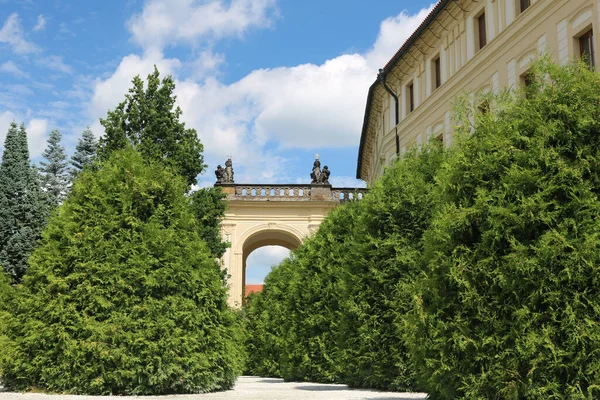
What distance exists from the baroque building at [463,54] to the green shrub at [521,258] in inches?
208

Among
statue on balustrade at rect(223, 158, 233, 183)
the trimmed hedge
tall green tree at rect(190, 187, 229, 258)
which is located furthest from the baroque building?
statue on balustrade at rect(223, 158, 233, 183)

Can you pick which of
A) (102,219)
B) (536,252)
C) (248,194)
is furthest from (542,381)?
(248,194)

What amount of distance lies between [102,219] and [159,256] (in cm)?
126

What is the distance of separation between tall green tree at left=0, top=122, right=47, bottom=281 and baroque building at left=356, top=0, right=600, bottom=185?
2194 centimetres

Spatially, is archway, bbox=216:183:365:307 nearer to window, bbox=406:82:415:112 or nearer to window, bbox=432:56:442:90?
window, bbox=406:82:415:112

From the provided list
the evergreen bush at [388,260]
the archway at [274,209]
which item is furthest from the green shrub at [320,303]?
the archway at [274,209]

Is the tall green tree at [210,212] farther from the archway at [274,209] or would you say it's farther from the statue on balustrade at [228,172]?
the statue on balustrade at [228,172]

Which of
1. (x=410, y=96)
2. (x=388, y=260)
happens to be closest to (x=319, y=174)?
(x=410, y=96)

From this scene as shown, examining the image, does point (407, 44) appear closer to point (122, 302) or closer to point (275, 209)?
point (275, 209)

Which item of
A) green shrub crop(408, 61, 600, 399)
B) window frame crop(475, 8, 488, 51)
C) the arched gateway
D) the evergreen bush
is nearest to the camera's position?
green shrub crop(408, 61, 600, 399)

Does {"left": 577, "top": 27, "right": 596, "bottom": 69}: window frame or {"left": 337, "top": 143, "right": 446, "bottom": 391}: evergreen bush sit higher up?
{"left": 577, "top": 27, "right": 596, "bottom": 69}: window frame

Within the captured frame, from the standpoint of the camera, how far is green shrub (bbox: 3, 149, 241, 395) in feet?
36.3

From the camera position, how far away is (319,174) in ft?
145

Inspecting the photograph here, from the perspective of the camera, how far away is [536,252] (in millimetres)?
6859
